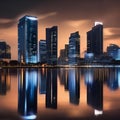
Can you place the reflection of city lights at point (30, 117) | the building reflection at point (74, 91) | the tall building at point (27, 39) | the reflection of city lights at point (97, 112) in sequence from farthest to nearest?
the tall building at point (27, 39)
the building reflection at point (74, 91)
the reflection of city lights at point (97, 112)
the reflection of city lights at point (30, 117)

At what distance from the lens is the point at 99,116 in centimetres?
764

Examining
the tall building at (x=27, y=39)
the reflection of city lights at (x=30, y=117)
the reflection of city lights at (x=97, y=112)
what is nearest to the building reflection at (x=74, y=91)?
the reflection of city lights at (x=97, y=112)

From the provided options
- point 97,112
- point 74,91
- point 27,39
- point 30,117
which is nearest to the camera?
point 30,117

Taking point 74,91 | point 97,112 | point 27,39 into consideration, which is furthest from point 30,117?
point 27,39

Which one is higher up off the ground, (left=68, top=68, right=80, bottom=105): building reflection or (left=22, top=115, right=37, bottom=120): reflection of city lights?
(left=22, top=115, right=37, bottom=120): reflection of city lights

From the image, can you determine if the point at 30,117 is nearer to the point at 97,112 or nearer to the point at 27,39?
the point at 97,112

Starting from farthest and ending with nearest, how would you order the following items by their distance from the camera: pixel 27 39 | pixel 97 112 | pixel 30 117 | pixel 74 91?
→ pixel 27 39
pixel 74 91
pixel 97 112
pixel 30 117

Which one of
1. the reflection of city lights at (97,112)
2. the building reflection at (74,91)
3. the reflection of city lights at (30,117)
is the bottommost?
the building reflection at (74,91)

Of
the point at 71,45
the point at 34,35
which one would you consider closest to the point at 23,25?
the point at 34,35

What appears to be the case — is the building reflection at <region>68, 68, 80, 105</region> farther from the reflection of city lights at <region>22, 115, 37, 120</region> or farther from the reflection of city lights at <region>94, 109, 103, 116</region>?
the reflection of city lights at <region>22, 115, 37, 120</region>

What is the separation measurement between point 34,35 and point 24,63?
33.5 feet

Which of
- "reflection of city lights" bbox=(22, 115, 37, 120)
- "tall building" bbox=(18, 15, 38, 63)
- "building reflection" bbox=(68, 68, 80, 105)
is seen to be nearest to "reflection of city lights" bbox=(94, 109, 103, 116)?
"reflection of city lights" bbox=(22, 115, 37, 120)

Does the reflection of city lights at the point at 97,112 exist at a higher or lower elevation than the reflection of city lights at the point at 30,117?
lower

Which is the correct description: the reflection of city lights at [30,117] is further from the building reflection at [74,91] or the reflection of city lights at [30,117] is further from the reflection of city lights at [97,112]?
the building reflection at [74,91]
